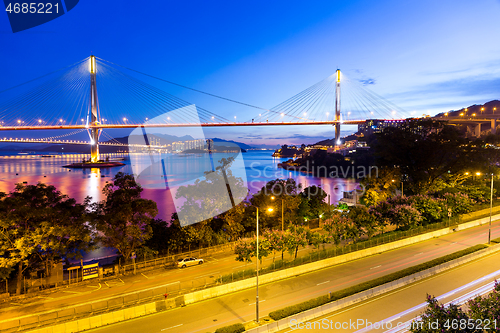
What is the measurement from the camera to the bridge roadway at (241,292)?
852 cm

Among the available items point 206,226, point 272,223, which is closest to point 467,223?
point 272,223

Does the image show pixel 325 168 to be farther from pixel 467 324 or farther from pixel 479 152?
pixel 467 324

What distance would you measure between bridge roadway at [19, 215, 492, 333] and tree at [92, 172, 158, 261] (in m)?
1.86

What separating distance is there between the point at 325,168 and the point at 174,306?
2184 inches

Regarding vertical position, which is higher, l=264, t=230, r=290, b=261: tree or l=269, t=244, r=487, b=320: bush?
l=264, t=230, r=290, b=261: tree

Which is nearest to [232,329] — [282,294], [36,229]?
[282,294]

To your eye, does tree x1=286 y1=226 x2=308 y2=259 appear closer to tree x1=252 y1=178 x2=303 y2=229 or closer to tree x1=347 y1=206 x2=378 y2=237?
tree x1=347 y1=206 x2=378 y2=237

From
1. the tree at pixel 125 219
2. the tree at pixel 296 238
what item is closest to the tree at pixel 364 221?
the tree at pixel 296 238

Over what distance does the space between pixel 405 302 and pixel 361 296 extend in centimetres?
139

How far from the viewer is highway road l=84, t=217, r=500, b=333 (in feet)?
27.7

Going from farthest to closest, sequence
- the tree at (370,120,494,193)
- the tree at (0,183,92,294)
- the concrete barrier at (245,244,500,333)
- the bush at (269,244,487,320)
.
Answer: the tree at (370,120,494,193) → the tree at (0,183,92,294) → the bush at (269,244,487,320) → the concrete barrier at (245,244,500,333)

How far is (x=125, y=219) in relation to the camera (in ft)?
44.9

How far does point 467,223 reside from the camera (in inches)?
733

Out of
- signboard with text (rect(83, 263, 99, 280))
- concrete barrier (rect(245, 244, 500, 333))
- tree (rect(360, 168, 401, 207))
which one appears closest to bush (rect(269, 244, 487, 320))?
concrete barrier (rect(245, 244, 500, 333))
